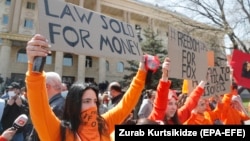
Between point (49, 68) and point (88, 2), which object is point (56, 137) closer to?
point (49, 68)

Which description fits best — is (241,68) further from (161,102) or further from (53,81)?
(53,81)

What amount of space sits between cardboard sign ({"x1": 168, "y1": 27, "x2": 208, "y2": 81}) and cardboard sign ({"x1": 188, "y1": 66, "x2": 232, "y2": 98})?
12.7 inches

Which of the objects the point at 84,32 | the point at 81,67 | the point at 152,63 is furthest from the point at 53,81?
the point at 81,67

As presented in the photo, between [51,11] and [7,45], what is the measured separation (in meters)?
32.3

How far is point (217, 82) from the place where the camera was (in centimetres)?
457

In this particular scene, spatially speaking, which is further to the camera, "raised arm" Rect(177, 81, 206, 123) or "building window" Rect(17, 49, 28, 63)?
"building window" Rect(17, 49, 28, 63)

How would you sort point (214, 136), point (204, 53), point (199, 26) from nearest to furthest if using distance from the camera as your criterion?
point (214, 136), point (204, 53), point (199, 26)

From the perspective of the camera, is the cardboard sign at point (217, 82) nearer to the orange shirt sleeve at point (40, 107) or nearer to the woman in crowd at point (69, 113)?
the woman in crowd at point (69, 113)

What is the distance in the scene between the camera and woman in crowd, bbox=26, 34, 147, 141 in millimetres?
1750

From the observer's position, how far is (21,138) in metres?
4.79

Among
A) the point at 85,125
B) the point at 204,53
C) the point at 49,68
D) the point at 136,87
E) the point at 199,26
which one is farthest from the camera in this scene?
the point at 49,68

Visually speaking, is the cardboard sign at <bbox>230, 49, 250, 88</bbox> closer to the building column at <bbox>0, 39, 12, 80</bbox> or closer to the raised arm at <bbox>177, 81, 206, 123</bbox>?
the raised arm at <bbox>177, 81, 206, 123</bbox>

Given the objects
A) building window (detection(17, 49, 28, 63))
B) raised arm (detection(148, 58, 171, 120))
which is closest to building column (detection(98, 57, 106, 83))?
building window (detection(17, 49, 28, 63))

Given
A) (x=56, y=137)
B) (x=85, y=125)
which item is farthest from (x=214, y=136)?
(x=56, y=137)
